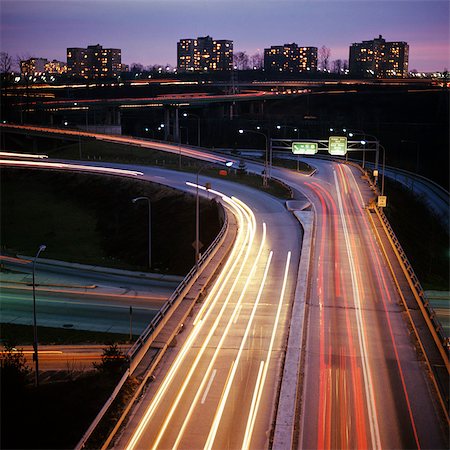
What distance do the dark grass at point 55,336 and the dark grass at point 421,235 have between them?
25890 mm

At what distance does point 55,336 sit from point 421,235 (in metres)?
42.6

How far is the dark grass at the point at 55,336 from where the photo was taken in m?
31.8

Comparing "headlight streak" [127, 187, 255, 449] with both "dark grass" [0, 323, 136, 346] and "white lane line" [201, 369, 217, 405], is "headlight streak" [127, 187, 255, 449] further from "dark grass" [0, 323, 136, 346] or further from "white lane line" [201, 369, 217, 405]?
"dark grass" [0, 323, 136, 346]

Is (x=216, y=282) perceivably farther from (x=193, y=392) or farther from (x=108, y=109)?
(x=108, y=109)

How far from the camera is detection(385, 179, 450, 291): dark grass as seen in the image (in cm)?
5335

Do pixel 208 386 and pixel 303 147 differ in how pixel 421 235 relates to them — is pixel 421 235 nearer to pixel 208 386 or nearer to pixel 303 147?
pixel 303 147

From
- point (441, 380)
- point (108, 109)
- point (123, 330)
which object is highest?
point (108, 109)

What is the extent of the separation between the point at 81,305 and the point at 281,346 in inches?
657

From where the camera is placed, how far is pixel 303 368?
74.2 ft

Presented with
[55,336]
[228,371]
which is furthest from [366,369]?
[55,336]

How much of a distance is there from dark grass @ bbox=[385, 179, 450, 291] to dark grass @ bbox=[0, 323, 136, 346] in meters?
25.9

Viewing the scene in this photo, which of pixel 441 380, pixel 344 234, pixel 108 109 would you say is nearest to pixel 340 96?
pixel 108 109

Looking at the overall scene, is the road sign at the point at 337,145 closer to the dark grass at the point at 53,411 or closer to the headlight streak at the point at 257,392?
the headlight streak at the point at 257,392

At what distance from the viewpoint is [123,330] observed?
33.6 metres
